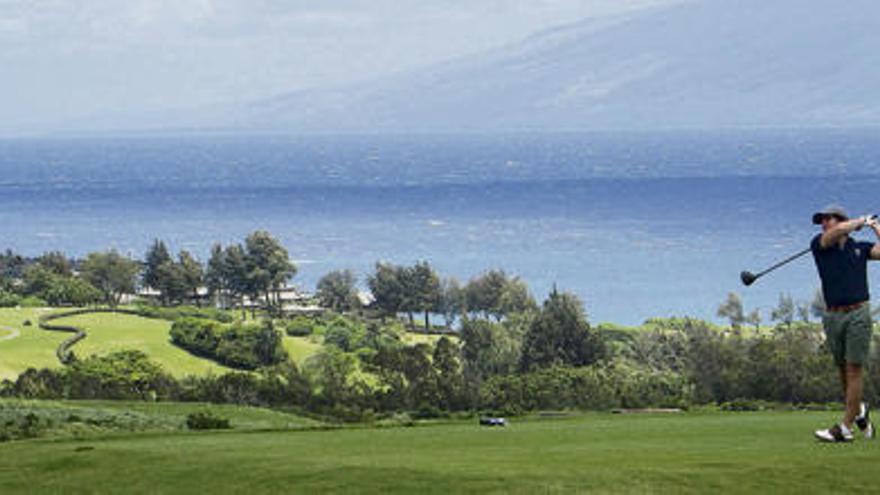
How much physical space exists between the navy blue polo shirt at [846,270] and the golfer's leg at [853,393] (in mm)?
575

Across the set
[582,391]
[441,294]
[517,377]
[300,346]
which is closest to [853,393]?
[582,391]

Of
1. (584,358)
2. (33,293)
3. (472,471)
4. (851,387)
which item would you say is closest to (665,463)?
(472,471)

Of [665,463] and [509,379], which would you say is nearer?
[665,463]

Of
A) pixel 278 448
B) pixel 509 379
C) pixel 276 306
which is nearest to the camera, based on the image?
pixel 278 448

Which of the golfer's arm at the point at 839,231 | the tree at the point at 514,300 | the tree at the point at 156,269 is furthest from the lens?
the tree at the point at 156,269

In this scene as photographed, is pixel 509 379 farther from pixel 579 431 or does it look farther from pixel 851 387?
pixel 851 387

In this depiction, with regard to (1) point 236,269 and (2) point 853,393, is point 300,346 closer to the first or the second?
(1) point 236,269

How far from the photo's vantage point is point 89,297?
7781 cm

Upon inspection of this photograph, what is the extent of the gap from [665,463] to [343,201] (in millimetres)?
174522

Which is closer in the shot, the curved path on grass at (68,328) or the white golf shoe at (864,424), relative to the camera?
the white golf shoe at (864,424)

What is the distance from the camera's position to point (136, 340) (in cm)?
6481

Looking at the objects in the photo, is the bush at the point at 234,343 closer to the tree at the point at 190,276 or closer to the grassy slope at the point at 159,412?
the tree at the point at 190,276

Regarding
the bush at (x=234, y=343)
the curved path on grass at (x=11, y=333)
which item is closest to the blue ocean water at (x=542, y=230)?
the bush at (x=234, y=343)

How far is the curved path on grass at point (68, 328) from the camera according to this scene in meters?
59.6
